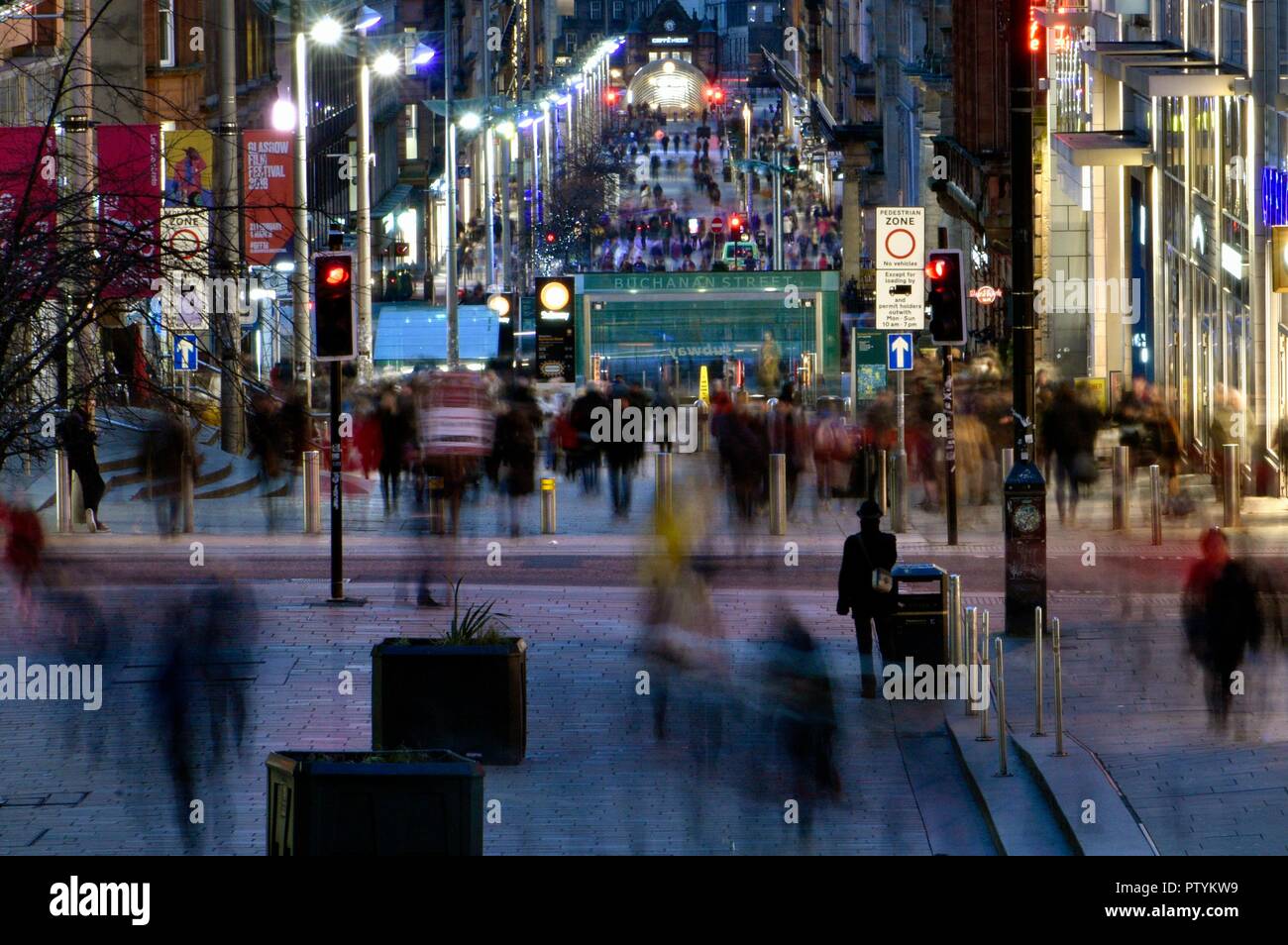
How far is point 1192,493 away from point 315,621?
508 inches

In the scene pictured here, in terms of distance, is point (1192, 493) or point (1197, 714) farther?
point (1192, 493)

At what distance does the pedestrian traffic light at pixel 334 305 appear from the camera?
18703 mm

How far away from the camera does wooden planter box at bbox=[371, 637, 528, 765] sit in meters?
12.9

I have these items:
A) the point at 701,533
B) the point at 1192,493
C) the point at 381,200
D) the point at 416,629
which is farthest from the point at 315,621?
the point at 381,200

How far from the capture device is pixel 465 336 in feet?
150

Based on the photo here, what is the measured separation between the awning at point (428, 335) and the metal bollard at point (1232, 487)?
22.5 meters

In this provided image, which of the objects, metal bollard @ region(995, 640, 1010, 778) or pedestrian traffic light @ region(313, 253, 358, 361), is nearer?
metal bollard @ region(995, 640, 1010, 778)

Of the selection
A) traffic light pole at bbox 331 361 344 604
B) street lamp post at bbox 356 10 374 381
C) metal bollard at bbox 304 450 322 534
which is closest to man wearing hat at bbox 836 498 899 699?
traffic light pole at bbox 331 361 344 604

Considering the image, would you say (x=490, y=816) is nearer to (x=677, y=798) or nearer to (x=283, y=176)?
(x=677, y=798)

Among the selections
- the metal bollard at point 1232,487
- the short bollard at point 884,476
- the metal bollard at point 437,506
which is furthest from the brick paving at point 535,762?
the short bollard at point 884,476

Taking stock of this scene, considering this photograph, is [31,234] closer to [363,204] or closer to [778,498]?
[778,498]

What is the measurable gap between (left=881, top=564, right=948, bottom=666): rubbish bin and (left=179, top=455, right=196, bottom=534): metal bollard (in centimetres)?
1128

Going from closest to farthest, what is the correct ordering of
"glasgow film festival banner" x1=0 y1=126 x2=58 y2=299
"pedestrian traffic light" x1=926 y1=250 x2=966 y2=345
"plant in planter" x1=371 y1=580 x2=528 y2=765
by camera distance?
"glasgow film festival banner" x1=0 y1=126 x2=58 y2=299
"plant in planter" x1=371 y1=580 x2=528 y2=765
"pedestrian traffic light" x1=926 y1=250 x2=966 y2=345
